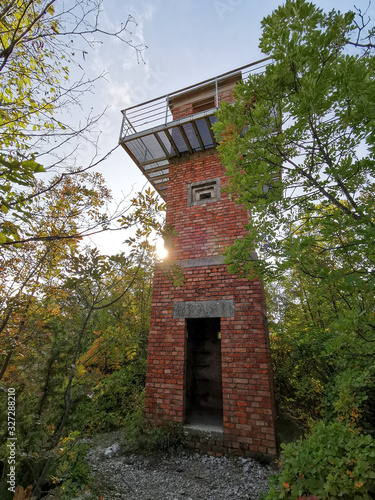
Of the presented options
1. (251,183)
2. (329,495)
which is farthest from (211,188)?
(329,495)

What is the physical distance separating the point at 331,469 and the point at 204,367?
177 inches

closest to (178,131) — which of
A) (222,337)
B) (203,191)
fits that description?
(203,191)

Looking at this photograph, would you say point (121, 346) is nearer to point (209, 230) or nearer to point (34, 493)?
point (34, 493)

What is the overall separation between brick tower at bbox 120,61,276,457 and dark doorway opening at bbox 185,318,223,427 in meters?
0.03

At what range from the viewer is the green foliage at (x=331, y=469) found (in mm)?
1816

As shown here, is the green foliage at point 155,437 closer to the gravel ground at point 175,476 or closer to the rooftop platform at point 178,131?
the gravel ground at point 175,476

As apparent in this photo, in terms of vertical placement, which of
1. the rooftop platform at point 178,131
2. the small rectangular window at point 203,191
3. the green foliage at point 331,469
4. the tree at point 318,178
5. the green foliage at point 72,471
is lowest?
the green foliage at point 72,471

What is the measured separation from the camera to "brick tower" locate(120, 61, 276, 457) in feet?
13.2

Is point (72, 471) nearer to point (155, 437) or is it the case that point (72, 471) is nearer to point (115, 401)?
point (155, 437)

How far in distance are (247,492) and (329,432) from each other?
163 cm

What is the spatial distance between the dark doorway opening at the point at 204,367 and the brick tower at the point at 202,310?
3 centimetres

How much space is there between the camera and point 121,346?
4902mm

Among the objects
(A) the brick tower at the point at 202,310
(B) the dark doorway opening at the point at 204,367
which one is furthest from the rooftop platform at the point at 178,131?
(B) the dark doorway opening at the point at 204,367

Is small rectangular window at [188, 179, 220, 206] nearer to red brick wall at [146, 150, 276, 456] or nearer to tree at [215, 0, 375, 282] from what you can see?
red brick wall at [146, 150, 276, 456]
